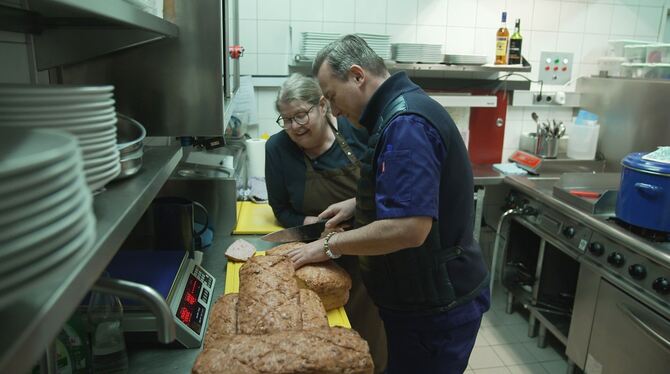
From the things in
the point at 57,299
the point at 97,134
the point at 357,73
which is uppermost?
the point at 357,73

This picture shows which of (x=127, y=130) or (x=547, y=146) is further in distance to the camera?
(x=547, y=146)

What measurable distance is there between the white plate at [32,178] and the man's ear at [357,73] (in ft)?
3.68

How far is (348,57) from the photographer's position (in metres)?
1.48

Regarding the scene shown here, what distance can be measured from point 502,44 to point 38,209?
3300 millimetres

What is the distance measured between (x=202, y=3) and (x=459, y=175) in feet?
2.88

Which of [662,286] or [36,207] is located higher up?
[36,207]

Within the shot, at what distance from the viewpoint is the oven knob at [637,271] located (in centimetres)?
210

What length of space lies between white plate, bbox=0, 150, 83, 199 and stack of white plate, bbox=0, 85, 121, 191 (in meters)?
0.18

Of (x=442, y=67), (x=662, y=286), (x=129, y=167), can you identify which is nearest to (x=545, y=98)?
(x=442, y=67)

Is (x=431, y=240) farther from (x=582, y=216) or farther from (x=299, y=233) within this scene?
(x=582, y=216)

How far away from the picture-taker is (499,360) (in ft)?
9.21

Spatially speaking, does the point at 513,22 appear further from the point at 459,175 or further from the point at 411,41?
the point at 459,175

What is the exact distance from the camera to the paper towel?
2.90m

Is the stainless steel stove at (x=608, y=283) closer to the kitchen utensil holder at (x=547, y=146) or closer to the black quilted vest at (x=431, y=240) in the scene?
the kitchen utensil holder at (x=547, y=146)
